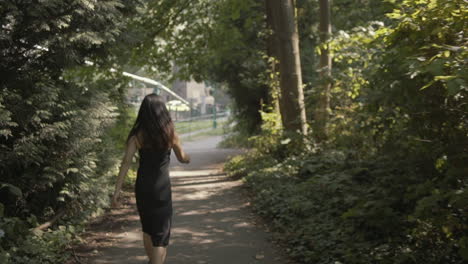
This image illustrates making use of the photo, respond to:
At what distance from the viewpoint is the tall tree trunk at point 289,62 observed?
40.7 feet

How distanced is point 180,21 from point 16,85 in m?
11.2

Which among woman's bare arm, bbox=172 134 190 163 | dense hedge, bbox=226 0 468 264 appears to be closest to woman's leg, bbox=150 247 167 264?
woman's bare arm, bbox=172 134 190 163

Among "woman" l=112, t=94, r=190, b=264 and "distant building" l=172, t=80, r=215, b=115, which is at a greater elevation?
"distant building" l=172, t=80, r=215, b=115

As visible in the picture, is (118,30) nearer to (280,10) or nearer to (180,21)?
(280,10)

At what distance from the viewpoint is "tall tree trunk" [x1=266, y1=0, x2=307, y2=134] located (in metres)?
12.4

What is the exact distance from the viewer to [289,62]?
41.0 ft

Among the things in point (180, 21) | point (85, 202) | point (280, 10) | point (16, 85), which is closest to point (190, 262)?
point (85, 202)

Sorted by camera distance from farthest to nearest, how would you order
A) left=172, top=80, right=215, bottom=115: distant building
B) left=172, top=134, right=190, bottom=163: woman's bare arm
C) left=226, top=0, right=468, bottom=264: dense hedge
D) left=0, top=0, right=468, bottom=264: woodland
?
left=172, top=80, right=215, bottom=115: distant building, left=172, top=134, right=190, bottom=163: woman's bare arm, left=0, top=0, right=468, bottom=264: woodland, left=226, top=0, right=468, bottom=264: dense hedge

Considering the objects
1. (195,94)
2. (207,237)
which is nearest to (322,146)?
(207,237)

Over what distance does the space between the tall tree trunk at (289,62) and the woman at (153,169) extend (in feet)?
25.9

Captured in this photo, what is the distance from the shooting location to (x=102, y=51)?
8383 mm

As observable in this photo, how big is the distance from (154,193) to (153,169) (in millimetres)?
245

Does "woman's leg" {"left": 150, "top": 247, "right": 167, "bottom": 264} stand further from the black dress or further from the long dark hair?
the long dark hair

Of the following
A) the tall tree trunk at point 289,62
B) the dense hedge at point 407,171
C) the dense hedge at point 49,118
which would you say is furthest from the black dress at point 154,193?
the tall tree trunk at point 289,62
